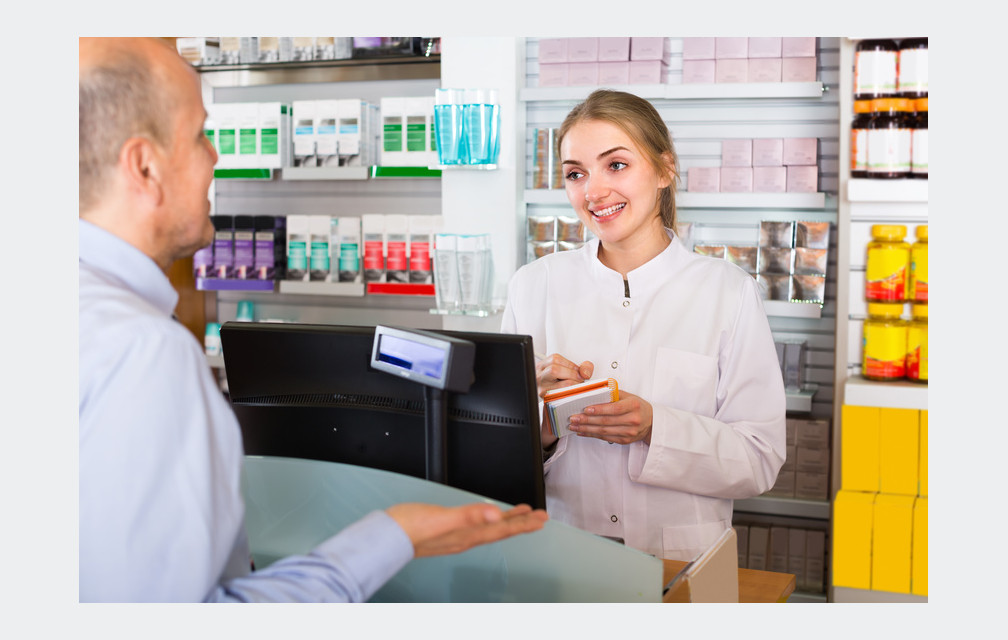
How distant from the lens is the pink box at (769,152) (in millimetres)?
3266

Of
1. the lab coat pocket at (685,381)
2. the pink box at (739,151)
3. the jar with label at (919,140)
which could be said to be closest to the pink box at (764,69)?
the pink box at (739,151)

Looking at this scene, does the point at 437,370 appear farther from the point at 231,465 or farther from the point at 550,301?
the point at 550,301

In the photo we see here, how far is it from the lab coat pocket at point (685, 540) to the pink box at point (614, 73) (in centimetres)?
200

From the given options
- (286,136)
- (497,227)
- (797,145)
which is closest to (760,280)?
(797,145)

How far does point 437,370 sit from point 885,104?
90.3 inches

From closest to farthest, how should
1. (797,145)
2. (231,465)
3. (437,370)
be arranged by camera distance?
(231,465), (437,370), (797,145)

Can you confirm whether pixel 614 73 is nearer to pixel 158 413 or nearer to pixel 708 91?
pixel 708 91

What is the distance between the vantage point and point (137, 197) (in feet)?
3.01

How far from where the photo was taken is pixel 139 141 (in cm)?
90

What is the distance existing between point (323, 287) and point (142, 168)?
292cm

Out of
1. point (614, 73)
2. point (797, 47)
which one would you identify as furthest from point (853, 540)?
point (614, 73)

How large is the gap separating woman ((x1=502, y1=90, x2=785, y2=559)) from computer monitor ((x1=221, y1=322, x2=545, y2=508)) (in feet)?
1.63

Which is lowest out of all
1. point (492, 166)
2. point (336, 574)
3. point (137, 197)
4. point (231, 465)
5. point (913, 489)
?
point (913, 489)

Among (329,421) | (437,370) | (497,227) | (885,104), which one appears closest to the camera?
(437,370)
